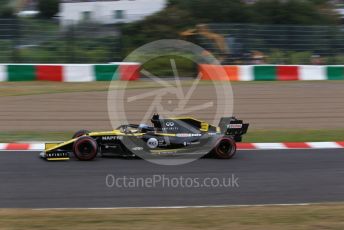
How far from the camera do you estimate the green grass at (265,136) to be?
385 inches

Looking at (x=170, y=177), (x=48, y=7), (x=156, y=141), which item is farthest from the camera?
(x=48, y=7)

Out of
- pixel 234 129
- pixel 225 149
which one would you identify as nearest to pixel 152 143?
pixel 225 149

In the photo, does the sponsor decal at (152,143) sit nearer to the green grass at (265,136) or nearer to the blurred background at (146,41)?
the green grass at (265,136)

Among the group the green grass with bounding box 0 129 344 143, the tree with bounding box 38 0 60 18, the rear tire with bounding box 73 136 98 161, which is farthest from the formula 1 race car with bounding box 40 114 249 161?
the tree with bounding box 38 0 60 18

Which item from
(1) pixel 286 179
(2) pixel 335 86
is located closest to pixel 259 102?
(2) pixel 335 86

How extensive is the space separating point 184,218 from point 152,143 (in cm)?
281

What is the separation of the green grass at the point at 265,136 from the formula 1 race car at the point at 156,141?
1662 mm

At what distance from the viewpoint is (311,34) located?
64.3 feet

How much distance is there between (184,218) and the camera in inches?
209

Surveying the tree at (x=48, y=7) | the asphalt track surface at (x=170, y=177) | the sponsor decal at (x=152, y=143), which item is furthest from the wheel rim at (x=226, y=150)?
the tree at (x=48, y=7)

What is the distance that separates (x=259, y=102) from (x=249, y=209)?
8.12m

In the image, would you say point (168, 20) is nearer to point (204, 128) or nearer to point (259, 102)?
point (259, 102)

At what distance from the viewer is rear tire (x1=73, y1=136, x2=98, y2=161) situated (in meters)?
7.84

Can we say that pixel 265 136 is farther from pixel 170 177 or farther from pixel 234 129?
pixel 170 177
